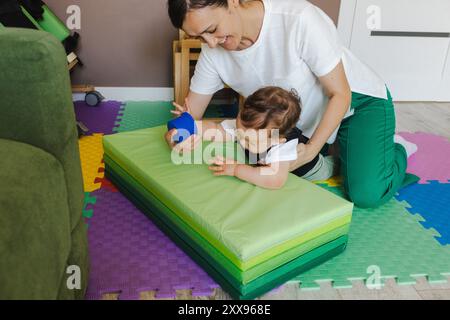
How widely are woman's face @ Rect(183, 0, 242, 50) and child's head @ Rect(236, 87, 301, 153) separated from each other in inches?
6.9

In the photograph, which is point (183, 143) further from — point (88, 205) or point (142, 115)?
point (142, 115)

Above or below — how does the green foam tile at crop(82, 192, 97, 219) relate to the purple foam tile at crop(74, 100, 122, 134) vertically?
above

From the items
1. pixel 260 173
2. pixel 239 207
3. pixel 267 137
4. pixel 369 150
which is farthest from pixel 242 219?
pixel 369 150

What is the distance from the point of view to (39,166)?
2.46ft

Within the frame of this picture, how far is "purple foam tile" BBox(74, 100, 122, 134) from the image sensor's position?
2.04 m

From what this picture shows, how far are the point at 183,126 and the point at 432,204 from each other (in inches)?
36.1

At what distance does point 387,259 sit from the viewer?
3.78 ft

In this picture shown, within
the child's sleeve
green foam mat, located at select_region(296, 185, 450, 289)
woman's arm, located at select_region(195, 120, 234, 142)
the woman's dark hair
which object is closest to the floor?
green foam mat, located at select_region(296, 185, 450, 289)

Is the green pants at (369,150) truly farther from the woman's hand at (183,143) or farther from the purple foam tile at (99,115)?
the purple foam tile at (99,115)

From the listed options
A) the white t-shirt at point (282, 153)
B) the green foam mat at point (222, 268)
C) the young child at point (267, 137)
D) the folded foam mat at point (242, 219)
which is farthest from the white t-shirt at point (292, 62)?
the green foam mat at point (222, 268)

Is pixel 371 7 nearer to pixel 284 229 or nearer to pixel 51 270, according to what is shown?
pixel 284 229

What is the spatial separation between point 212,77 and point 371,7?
4.92 feet

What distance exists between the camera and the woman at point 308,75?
1111 millimetres

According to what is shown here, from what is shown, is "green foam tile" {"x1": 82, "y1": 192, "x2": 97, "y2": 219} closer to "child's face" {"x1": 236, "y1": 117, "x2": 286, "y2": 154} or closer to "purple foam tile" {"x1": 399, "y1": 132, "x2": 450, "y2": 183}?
"child's face" {"x1": 236, "y1": 117, "x2": 286, "y2": 154}
